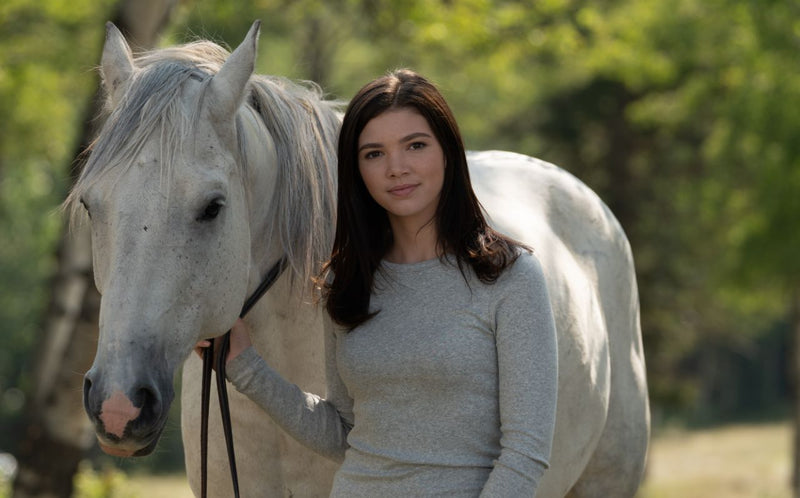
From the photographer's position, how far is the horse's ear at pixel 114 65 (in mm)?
2719

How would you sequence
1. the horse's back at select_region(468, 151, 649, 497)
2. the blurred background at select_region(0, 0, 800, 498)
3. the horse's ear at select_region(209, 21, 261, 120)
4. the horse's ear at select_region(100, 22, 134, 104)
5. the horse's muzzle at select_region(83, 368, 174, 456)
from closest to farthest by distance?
the horse's muzzle at select_region(83, 368, 174, 456)
the horse's ear at select_region(209, 21, 261, 120)
the horse's ear at select_region(100, 22, 134, 104)
the horse's back at select_region(468, 151, 649, 497)
the blurred background at select_region(0, 0, 800, 498)

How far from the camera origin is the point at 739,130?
12.1 metres

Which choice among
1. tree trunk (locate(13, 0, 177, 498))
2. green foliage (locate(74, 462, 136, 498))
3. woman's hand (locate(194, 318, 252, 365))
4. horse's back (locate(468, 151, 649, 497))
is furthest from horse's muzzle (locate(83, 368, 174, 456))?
green foliage (locate(74, 462, 136, 498))

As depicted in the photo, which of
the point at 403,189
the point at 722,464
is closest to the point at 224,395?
the point at 403,189

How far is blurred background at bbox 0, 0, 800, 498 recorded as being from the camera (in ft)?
23.3

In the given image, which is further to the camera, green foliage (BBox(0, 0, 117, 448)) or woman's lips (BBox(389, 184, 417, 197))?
green foliage (BBox(0, 0, 117, 448))

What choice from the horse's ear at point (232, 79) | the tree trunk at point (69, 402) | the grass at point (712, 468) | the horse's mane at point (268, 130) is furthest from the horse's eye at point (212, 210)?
the grass at point (712, 468)

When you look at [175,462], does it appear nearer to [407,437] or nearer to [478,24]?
[478,24]

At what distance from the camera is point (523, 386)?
7.59 ft

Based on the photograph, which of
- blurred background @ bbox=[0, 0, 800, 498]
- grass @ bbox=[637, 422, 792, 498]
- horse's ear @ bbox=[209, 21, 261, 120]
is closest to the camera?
horse's ear @ bbox=[209, 21, 261, 120]

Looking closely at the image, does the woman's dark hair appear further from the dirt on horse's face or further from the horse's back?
the horse's back

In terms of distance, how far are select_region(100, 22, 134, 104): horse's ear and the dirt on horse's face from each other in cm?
22

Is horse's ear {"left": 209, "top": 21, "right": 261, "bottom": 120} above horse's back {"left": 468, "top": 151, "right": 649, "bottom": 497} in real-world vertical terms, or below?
above

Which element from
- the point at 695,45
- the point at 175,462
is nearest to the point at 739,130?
the point at 695,45
